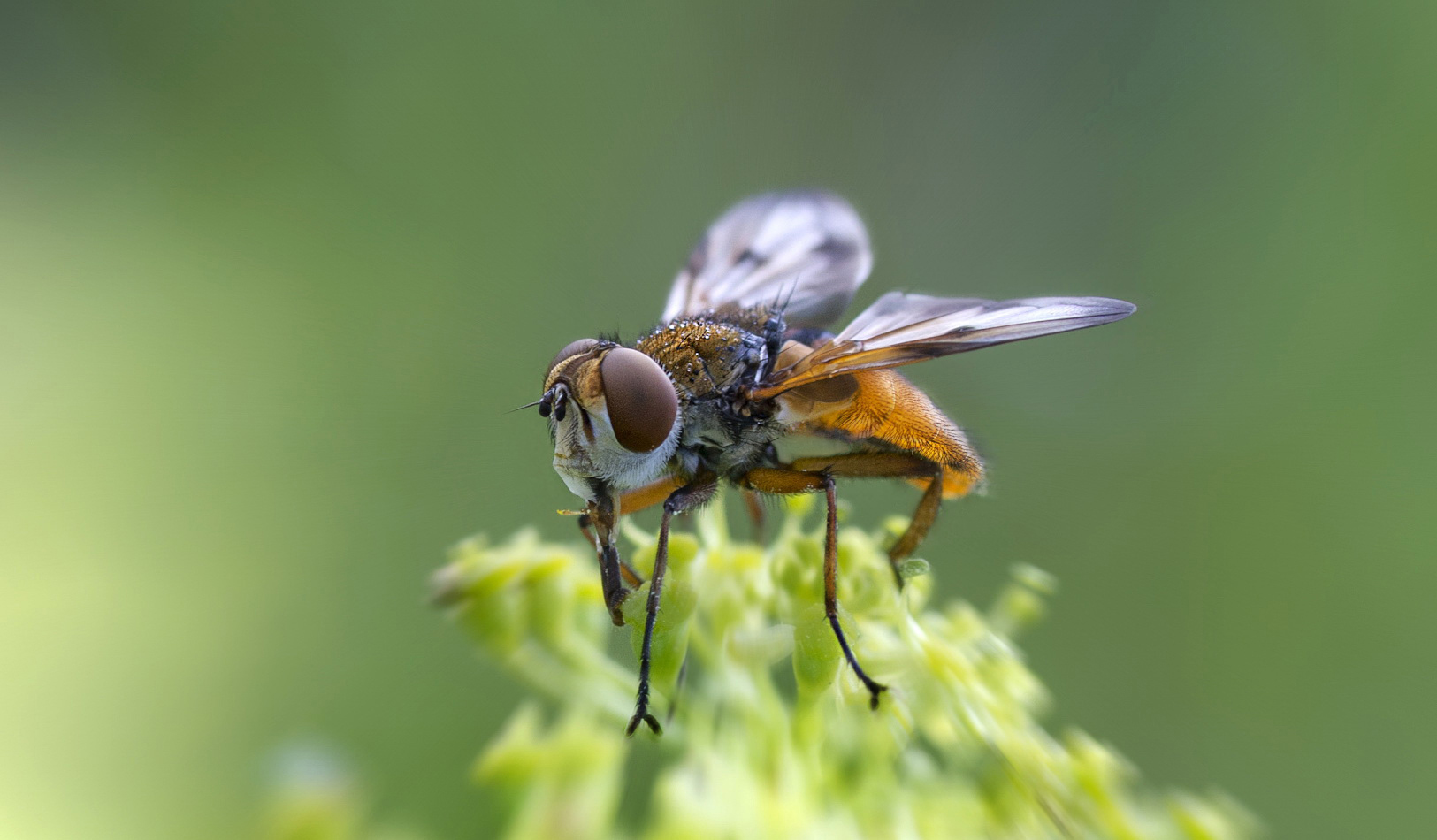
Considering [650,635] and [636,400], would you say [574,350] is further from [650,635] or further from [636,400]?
[650,635]

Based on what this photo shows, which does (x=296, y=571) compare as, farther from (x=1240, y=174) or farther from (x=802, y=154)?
(x=1240, y=174)

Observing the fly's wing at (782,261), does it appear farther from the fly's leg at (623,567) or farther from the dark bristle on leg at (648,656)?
the dark bristle on leg at (648,656)

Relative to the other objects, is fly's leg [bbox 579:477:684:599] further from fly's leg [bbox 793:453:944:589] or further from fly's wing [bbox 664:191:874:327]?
fly's wing [bbox 664:191:874:327]

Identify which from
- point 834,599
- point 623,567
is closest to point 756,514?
point 623,567

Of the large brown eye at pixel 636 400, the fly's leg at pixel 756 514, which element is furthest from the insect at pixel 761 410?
the fly's leg at pixel 756 514

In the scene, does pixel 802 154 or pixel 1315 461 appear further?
pixel 802 154

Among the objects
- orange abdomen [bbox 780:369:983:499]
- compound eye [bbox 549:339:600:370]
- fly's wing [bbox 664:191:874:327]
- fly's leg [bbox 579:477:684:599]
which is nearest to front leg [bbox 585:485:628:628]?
fly's leg [bbox 579:477:684:599]

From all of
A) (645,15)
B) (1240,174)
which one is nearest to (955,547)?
(1240,174)
